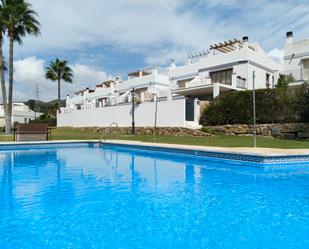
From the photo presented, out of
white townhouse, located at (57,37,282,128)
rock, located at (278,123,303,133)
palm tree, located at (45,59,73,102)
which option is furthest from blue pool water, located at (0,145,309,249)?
palm tree, located at (45,59,73,102)

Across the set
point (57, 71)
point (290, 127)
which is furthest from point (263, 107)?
point (57, 71)

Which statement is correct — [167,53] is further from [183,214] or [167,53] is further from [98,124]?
[183,214]

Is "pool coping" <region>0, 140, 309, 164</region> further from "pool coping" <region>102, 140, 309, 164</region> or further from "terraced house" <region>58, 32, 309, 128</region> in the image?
"terraced house" <region>58, 32, 309, 128</region>

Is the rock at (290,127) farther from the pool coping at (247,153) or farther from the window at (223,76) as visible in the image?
the window at (223,76)

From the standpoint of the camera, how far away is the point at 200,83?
85.5 ft

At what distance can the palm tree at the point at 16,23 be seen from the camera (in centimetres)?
2515

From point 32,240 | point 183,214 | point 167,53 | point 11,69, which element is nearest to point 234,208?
point 183,214

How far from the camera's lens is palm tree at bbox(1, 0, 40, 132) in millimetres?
25152

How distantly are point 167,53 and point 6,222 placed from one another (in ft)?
117

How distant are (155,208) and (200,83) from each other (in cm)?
2143

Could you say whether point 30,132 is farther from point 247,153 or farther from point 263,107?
point 263,107

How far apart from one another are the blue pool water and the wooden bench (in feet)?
30.5

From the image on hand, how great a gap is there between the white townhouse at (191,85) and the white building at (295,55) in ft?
5.28

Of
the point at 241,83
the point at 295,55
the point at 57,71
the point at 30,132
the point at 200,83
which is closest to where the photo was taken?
the point at 30,132
